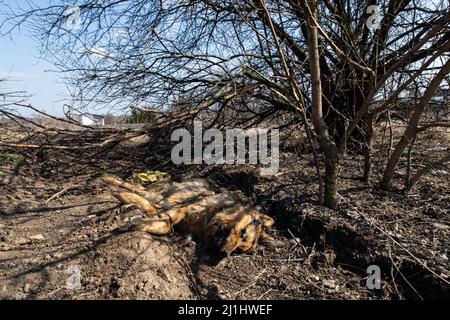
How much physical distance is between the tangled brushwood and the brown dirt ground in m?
0.10

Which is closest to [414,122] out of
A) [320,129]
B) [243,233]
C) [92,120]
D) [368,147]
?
[368,147]

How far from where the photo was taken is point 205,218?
2.82m

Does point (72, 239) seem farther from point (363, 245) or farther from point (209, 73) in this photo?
point (209, 73)

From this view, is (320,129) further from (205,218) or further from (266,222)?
(205,218)

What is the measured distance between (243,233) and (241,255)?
0.17 m

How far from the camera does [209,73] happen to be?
14.3ft

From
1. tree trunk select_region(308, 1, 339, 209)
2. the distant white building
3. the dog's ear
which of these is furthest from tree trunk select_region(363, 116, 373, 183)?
the distant white building

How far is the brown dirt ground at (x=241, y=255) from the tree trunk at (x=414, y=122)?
185 mm

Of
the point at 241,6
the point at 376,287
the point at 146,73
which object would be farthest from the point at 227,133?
the point at 376,287

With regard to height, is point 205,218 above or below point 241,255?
above

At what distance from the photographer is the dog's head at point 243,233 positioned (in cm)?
256

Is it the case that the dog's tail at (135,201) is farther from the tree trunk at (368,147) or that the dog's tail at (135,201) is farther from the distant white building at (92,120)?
the tree trunk at (368,147)

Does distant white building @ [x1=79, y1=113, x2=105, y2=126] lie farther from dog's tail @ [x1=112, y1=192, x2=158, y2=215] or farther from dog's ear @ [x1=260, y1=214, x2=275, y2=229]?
dog's ear @ [x1=260, y1=214, x2=275, y2=229]

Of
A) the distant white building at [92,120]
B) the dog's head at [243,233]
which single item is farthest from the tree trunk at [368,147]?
the distant white building at [92,120]
